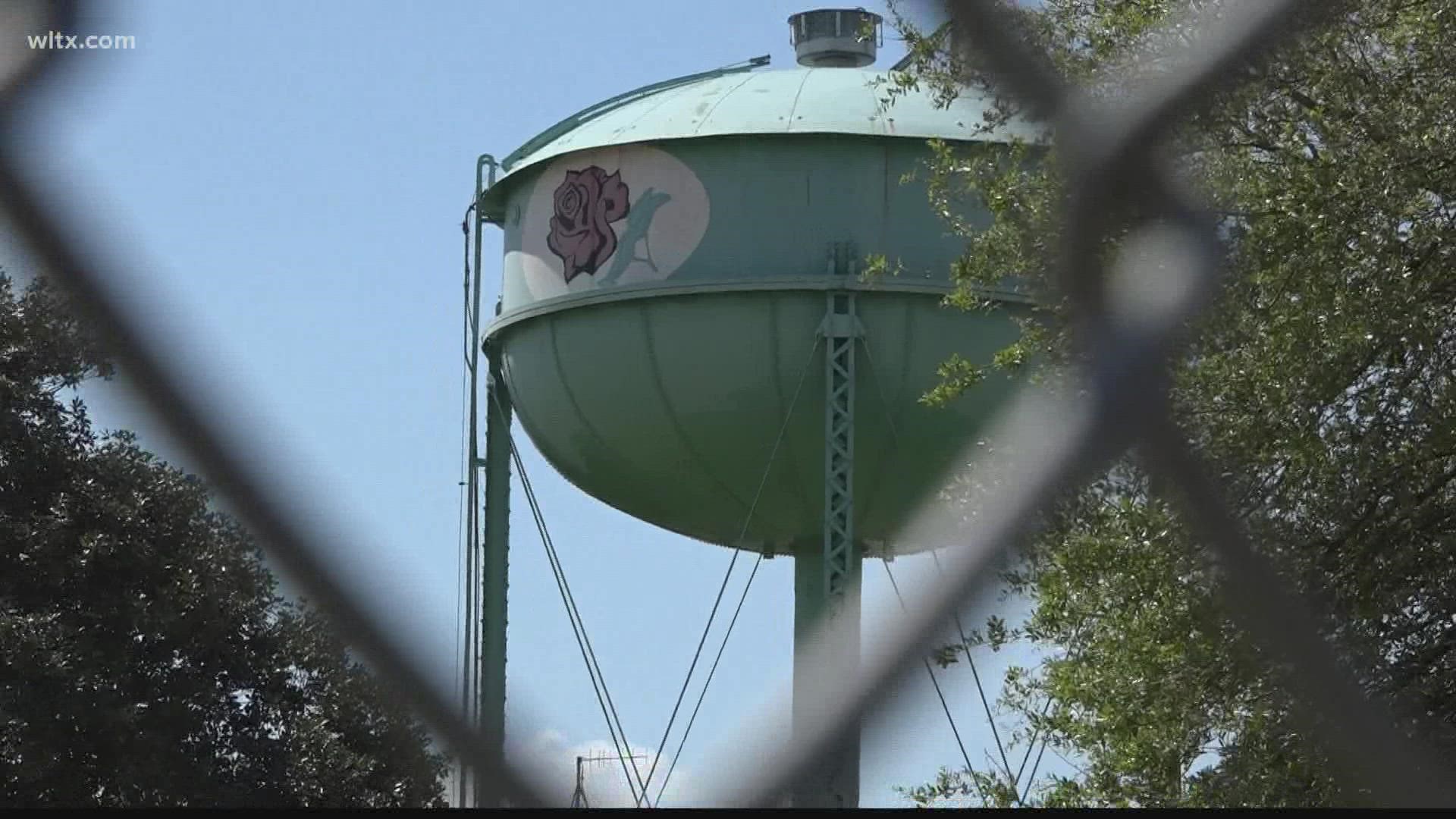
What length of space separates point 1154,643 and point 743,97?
7.93m

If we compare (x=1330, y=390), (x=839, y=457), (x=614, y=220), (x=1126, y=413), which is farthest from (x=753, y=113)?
(x=1126, y=413)

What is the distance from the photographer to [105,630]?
1009cm

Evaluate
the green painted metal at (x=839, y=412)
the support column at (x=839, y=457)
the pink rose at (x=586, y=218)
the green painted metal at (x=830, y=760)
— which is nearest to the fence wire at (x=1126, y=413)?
the green painted metal at (x=830, y=760)

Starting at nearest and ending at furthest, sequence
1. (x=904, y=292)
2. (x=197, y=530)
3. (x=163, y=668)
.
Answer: (x=197, y=530) → (x=163, y=668) → (x=904, y=292)

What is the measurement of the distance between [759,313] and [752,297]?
0.11 meters

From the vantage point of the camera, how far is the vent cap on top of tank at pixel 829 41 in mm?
15172

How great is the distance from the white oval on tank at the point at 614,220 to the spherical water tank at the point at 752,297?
0.01 metres

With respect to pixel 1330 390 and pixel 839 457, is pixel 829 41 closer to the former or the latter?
pixel 839 457

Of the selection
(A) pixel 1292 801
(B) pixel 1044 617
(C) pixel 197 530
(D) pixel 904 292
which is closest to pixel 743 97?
(D) pixel 904 292

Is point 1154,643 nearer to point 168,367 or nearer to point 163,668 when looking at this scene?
point 168,367

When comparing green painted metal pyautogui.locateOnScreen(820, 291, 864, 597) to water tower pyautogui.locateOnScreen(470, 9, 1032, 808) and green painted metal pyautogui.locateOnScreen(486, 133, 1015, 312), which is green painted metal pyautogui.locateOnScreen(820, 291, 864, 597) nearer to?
water tower pyautogui.locateOnScreen(470, 9, 1032, 808)

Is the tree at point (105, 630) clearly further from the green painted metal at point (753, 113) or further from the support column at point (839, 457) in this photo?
the green painted metal at point (753, 113)

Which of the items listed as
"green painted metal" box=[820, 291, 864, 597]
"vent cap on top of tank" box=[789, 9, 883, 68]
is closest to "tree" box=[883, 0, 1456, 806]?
"green painted metal" box=[820, 291, 864, 597]

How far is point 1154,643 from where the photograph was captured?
5.88 meters
